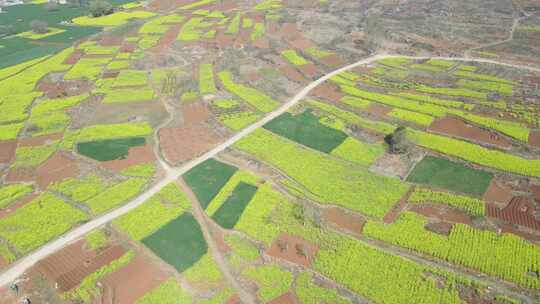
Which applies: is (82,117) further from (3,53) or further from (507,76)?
(507,76)

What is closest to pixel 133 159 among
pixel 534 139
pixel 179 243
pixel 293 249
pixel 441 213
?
pixel 179 243

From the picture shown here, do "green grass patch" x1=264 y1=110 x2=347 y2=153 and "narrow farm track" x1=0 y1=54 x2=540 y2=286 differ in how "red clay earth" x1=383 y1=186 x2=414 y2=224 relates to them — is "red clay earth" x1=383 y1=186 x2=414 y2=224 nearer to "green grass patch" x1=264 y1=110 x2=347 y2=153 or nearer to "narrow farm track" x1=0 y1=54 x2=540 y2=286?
"green grass patch" x1=264 y1=110 x2=347 y2=153

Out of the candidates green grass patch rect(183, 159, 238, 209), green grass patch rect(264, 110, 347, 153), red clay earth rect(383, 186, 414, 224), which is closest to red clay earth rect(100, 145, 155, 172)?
green grass patch rect(183, 159, 238, 209)

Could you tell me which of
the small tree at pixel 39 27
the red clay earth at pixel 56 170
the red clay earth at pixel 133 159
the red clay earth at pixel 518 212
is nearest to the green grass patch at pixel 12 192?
the red clay earth at pixel 56 170

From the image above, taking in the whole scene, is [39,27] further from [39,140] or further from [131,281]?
[131,281]

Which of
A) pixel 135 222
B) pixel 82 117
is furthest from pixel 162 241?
pixel 82 117
